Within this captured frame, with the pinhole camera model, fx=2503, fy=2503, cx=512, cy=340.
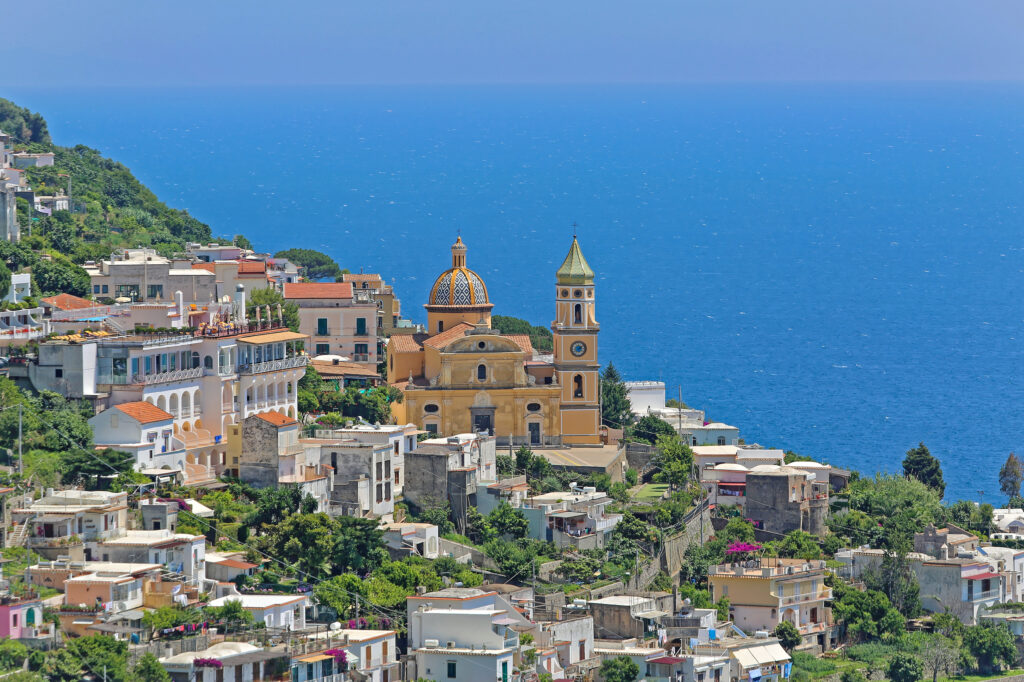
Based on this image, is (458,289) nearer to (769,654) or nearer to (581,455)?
(581,455)

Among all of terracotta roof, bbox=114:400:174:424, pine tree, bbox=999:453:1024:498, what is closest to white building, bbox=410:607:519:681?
terracotta roof, bbox=114:400:174:424

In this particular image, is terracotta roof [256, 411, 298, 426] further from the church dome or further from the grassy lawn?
the church dome

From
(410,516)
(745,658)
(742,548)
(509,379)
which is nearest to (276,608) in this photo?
(410,516)

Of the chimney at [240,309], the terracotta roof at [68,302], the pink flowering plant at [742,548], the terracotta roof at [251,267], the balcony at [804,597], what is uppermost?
the terracotta roof at [251,267]

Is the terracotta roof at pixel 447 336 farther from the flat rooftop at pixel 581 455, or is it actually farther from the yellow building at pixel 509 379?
the flat rooftop at pixel 581 455

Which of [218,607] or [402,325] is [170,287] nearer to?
[402,325]

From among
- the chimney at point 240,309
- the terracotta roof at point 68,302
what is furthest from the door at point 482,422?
the terracotta roof at point 68,302
